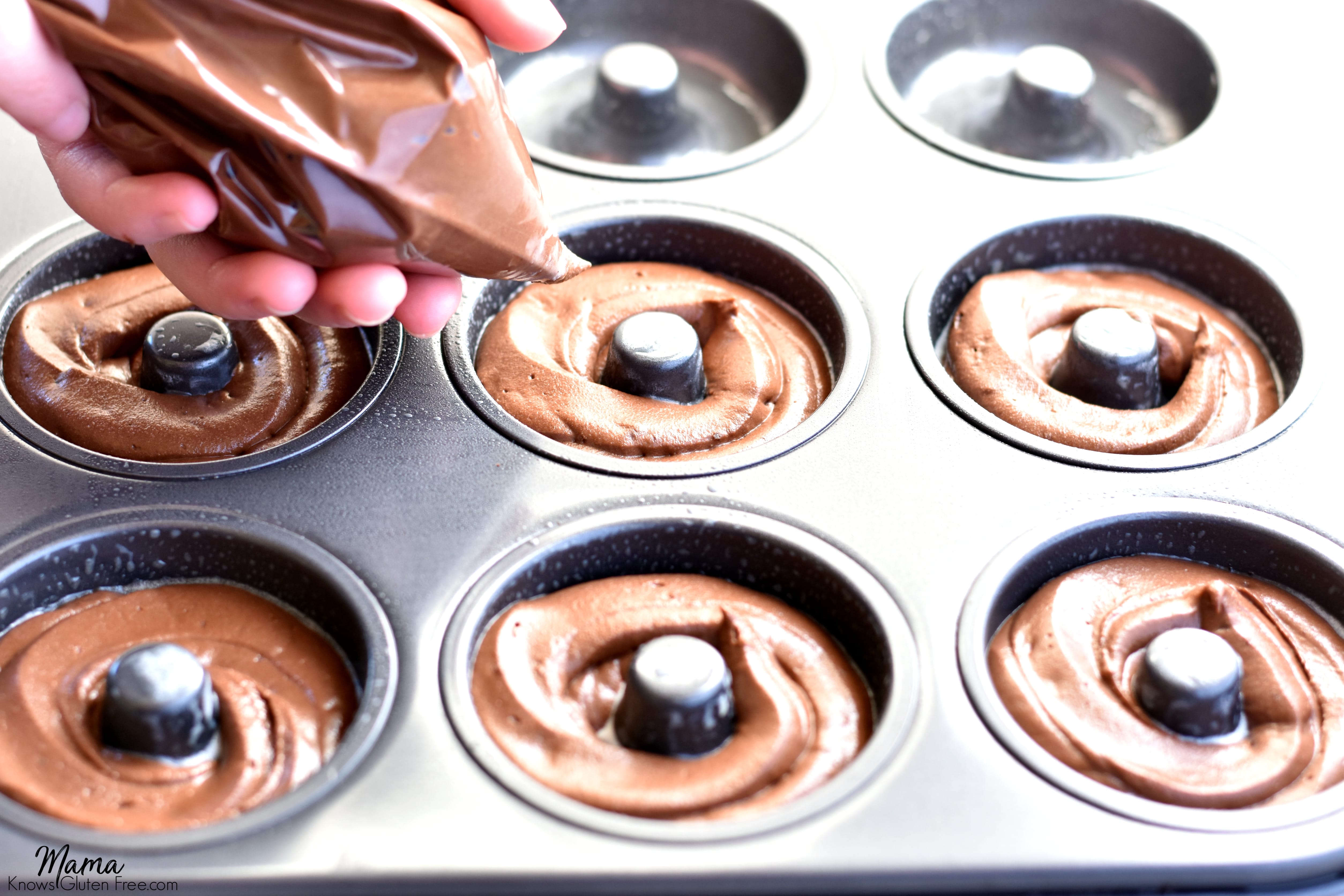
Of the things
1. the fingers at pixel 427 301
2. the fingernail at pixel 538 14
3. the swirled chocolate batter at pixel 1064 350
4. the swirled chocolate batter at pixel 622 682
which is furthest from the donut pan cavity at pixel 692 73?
the swirled chocolate batter at pixel 622 682

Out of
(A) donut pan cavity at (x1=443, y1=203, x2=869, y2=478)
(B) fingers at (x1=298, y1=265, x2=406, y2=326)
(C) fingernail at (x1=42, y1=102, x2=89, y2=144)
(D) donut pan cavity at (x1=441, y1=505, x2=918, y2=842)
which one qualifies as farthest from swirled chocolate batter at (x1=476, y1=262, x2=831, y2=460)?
(C) fingernail at (x1=42, y1=102, x2=89, y2=144)

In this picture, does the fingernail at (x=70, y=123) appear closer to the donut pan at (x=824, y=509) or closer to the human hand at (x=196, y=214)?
the human hand at (x=196, y=214)

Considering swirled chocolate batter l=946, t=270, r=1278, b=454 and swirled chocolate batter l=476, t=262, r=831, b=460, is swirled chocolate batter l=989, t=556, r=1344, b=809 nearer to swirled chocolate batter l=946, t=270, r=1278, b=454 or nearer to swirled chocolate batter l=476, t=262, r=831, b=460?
swirled chocolate batter l=946, t=270, r=1278, b=454

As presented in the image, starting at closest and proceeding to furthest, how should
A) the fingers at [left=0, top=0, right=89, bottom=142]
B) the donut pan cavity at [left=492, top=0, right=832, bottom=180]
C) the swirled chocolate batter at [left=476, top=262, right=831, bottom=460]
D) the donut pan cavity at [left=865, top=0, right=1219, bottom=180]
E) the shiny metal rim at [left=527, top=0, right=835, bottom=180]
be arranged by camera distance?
1. the fingers at [left=0, top=0, right=89, bottom=142]
2. the swirled chocolate batter at [left=476, top=262, right=831, bottom=460]
3. the shiny metal rim at [left=527, top=0, right=835, bottom=180]
4. the donut pan cavity at [left=492, top=0, right=832, bottom=180]
5. the donut pan cavity at [left=865, top=0, right=1219, bottom=180]

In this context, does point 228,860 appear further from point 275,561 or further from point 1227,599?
point 1227,599

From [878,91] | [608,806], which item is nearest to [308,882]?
[608,806]

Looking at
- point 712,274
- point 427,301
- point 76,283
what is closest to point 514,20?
point 427,301
